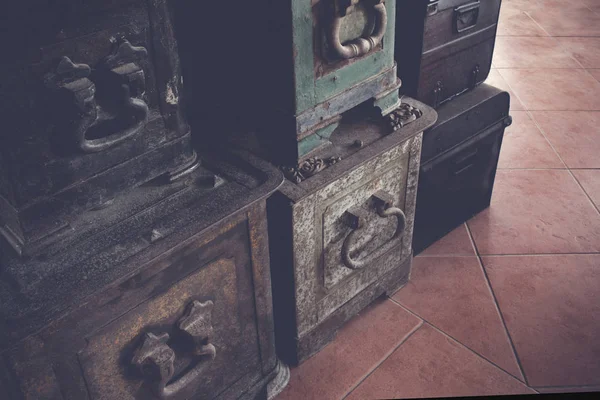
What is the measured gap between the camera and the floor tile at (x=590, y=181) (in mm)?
2745

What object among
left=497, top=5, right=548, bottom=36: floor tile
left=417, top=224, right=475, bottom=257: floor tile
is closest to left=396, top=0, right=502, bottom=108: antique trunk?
left=417, top=224, right=475, bottom=257: floor tile

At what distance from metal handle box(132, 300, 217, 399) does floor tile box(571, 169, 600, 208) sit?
6.51 ft

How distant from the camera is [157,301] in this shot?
1.37 m

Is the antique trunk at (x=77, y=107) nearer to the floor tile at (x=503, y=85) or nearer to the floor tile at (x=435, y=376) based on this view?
the floor tile at (x=435, y=376)

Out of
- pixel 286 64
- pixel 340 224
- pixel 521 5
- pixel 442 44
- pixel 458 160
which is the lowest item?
pixel 521 5

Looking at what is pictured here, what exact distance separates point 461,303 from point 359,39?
107 cm

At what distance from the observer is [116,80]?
1220mm

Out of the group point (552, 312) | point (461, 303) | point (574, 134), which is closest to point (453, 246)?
point (461, 303)

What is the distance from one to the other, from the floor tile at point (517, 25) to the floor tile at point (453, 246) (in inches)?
103

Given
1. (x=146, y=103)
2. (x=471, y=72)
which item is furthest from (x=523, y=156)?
(x=146, y=103)

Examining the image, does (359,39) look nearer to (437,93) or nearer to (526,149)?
(437,93)

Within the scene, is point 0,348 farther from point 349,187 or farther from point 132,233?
point 349,187

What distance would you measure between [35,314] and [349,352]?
45.0 inches

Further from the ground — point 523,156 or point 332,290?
point 332,290
